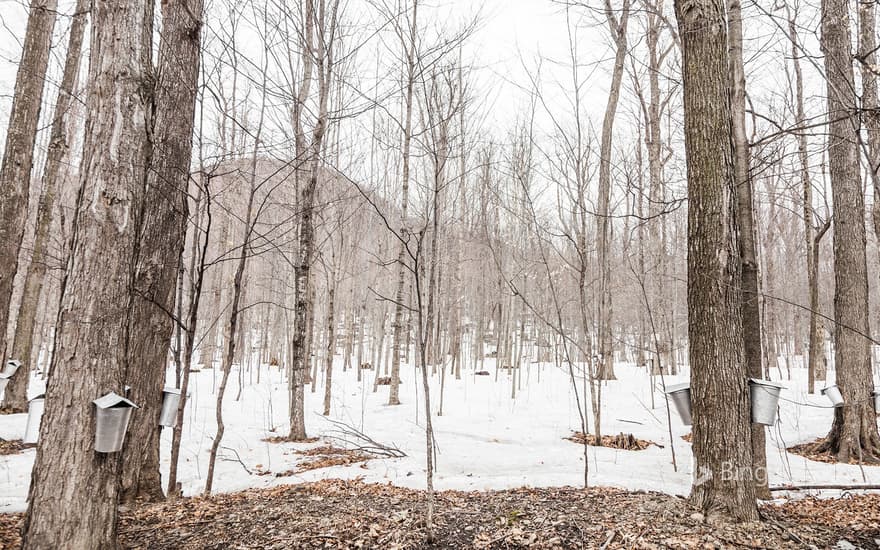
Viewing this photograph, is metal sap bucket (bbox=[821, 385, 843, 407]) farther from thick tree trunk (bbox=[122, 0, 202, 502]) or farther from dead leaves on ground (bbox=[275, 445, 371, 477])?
thick tree trunk (bbox=[122, 0, 202, 502])

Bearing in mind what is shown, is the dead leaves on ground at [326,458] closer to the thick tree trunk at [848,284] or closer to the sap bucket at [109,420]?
the sap bucket at [109,420]

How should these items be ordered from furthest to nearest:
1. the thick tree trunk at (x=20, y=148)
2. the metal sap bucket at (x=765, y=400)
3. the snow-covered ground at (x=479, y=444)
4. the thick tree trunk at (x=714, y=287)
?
the thick tree trunk at (x=20, y=148) < the snow-covered ground at (x=479, y=444) < the metal sap bucket at (x=765, y=400) < the thick tree trunk at (x=714, y=287)

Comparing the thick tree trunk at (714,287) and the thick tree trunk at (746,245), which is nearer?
the thick tree trunk at (714,287)

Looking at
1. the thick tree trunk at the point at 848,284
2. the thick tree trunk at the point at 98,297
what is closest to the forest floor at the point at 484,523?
the thick tree trunk at the point at 98,297

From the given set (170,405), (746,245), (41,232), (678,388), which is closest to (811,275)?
(746,245)

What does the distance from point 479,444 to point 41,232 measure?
722cm

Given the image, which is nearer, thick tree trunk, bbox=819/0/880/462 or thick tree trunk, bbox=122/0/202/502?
thick tree trunk, bbox=122/0/202/502

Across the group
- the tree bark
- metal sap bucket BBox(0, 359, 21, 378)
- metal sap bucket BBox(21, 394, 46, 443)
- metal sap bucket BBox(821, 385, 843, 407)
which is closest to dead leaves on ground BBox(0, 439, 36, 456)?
metal sap bucket BBox(0, 359, 21, 378)

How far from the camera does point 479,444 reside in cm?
568

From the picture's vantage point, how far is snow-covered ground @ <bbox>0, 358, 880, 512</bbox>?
406cm

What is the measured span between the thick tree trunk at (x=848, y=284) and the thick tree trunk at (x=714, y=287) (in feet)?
9.75

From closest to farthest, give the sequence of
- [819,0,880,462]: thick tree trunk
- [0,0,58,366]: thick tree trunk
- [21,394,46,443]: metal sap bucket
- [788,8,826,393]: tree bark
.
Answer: [21,394,46,443]: metal sap bucket, [819,0,880,462]: thick tree trunk, [0,0,58,366]: thick tree trunk, [788,8,826,393]: tree bark

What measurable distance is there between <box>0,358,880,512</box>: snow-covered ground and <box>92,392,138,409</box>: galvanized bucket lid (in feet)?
6.43

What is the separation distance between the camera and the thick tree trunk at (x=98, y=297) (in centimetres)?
199
